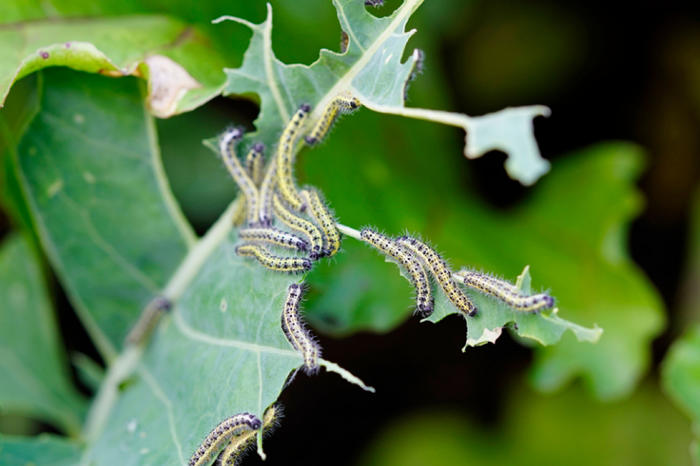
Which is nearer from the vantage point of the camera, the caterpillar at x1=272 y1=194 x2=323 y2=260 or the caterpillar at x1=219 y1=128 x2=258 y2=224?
the caterpillar at x1=272 y1=194 x2=323 y2=260

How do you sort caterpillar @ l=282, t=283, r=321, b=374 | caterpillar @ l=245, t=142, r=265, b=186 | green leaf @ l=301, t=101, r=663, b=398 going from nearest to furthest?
caterpillar @ l=282, t=283, r=321, b=374 → caterpillar @ l=245, t=142, r=265, b=186 → green leaf @ l=301, t=101, r=663, b=398

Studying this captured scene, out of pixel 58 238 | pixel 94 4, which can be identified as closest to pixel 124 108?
pixel 94 4

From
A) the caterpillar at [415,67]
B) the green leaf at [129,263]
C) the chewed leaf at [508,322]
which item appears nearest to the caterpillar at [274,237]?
the green leaf at [129,263]

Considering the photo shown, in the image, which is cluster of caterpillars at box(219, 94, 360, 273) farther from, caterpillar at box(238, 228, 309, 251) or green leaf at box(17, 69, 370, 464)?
green leaf at box(17, 69, 370, 464)

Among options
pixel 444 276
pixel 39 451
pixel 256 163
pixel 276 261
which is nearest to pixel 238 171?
pixel 256 163

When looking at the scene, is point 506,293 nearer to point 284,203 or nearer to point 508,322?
point 508,322

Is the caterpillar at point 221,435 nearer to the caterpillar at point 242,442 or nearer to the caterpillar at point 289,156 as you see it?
the caterpillar at point 242,442

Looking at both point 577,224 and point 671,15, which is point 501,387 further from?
point 671,15

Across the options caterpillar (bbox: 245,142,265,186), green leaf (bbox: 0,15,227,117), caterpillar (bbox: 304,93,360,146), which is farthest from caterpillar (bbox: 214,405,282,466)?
green leaf (bbox: 0,15,227,117)
